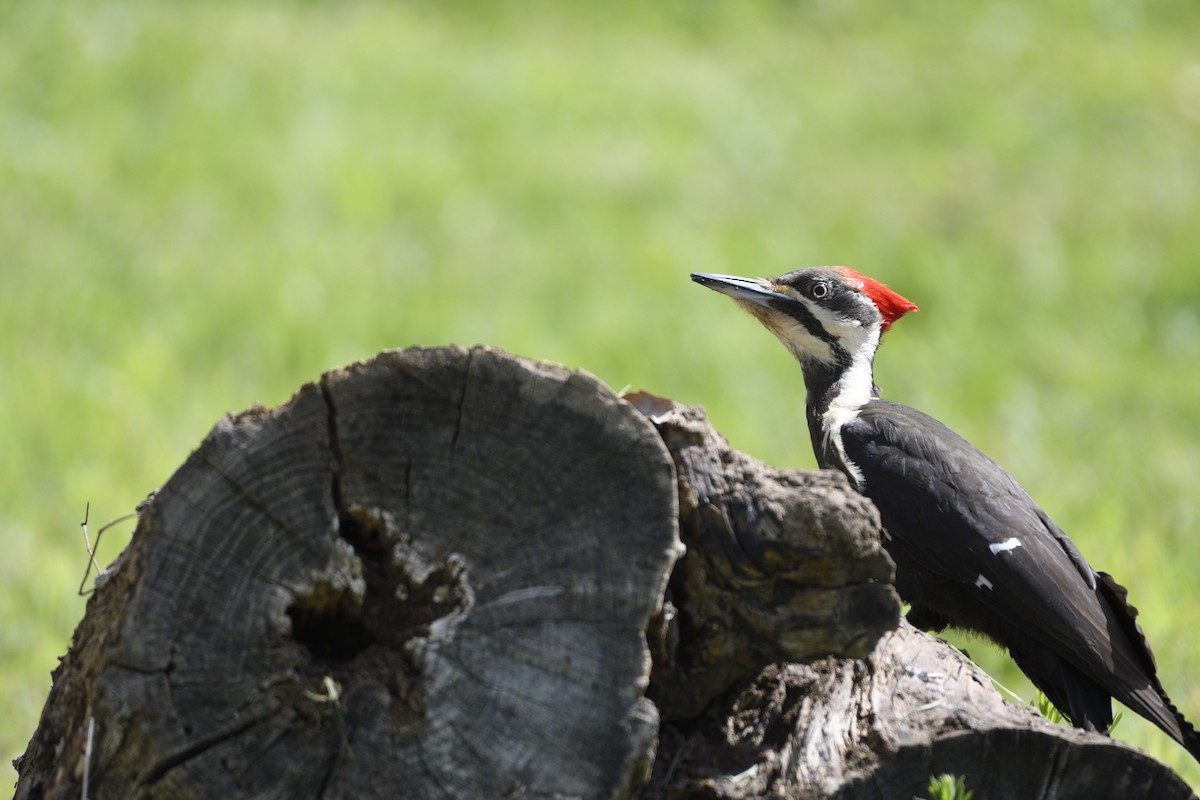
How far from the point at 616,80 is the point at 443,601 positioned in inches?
371

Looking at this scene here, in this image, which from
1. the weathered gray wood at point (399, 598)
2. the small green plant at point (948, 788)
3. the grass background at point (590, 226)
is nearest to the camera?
the weathered gray wood at point (399, 598)

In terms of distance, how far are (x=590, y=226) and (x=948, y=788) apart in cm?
704

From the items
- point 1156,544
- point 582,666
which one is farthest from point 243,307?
point 582,666

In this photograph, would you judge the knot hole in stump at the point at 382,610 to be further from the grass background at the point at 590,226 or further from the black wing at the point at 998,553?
the grass background at the point at 590,226

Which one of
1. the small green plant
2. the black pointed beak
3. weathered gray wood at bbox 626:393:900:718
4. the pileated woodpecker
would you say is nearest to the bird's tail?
the pileated woodpecker

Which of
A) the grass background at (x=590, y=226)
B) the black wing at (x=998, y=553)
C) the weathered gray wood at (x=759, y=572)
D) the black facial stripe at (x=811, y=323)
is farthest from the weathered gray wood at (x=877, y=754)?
the black facial stripe at (x=811, y=323)

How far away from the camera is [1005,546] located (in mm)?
3416

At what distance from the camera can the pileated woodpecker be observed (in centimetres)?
321

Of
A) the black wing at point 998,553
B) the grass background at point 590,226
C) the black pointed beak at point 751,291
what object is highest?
the grass background at point 590,226

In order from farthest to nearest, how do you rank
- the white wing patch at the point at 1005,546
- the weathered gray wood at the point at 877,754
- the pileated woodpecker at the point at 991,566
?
the white wing patch at the point at 1005,546 → the pileated woodpecker at the point at 991,566 → the weathered gray wood at the point at 877,754

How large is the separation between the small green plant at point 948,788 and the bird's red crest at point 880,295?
2091 mm

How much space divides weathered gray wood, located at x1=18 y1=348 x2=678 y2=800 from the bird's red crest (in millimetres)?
2232

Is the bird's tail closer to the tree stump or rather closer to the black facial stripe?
the tree stump

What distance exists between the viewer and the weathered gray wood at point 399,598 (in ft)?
6.83
